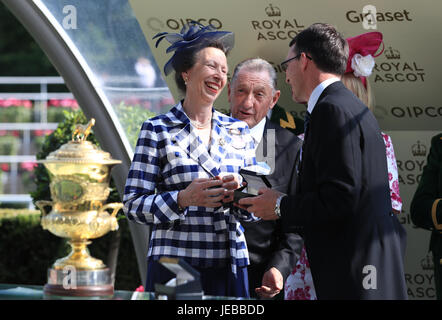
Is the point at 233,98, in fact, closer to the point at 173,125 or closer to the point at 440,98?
the point at 173,125

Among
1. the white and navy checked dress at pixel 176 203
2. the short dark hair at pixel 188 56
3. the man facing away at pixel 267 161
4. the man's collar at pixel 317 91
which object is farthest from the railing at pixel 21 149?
the man's collar at pixel 317 91

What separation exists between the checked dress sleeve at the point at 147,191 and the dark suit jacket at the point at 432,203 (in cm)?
149

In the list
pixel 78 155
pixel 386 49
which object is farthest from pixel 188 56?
pixel 386 49

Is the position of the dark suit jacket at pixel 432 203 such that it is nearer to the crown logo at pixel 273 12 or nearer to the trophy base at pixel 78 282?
the crown logo at pixel 273 12

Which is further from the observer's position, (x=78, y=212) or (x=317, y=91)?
(x=317, y=91)

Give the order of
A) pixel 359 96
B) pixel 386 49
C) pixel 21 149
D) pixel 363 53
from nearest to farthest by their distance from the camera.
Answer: pixel 359 96
pixel 363 53
pixel 386 49
pixel 21 149

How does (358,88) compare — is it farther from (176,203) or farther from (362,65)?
(176,203)

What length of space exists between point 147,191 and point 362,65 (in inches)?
66.4

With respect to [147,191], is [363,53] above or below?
above

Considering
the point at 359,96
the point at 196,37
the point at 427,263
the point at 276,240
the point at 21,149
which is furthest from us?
the point at 21,149

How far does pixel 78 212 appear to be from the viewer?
2.79 metres

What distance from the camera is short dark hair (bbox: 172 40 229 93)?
3.33 metres

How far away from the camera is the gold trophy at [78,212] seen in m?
2.73

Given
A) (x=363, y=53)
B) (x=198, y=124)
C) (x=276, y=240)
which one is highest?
(x=363, y=53)
